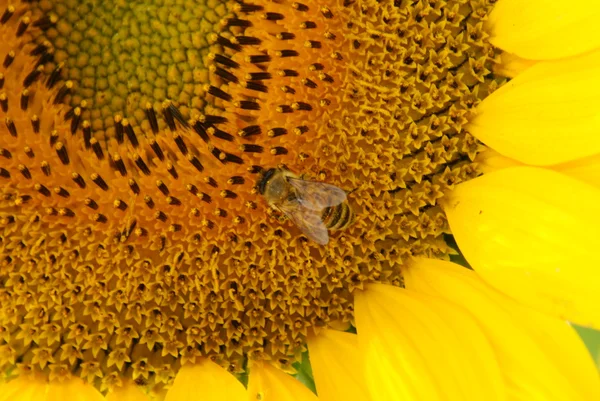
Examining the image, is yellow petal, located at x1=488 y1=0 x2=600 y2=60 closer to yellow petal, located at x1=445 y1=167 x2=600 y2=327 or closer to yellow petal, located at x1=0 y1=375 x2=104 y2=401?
yellow petal, located at x1=445 y1=167 x2=600 y2=327

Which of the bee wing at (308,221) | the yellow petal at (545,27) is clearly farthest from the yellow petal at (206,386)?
the yellow petal at (545,27)

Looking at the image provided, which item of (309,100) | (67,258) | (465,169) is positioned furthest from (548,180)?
(67,258)

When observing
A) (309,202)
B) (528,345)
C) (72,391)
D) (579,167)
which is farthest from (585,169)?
(72,391)

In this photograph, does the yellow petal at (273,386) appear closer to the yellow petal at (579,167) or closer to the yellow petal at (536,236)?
the yellow petal at (536,236)

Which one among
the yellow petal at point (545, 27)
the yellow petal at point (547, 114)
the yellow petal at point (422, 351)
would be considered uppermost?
the yellow petal at point (545, 27)

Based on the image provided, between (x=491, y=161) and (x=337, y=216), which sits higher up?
(x=491, y=161)

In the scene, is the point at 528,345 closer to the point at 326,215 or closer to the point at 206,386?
the point at 326,215

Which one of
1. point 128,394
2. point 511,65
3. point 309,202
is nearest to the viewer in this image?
point 309,202
